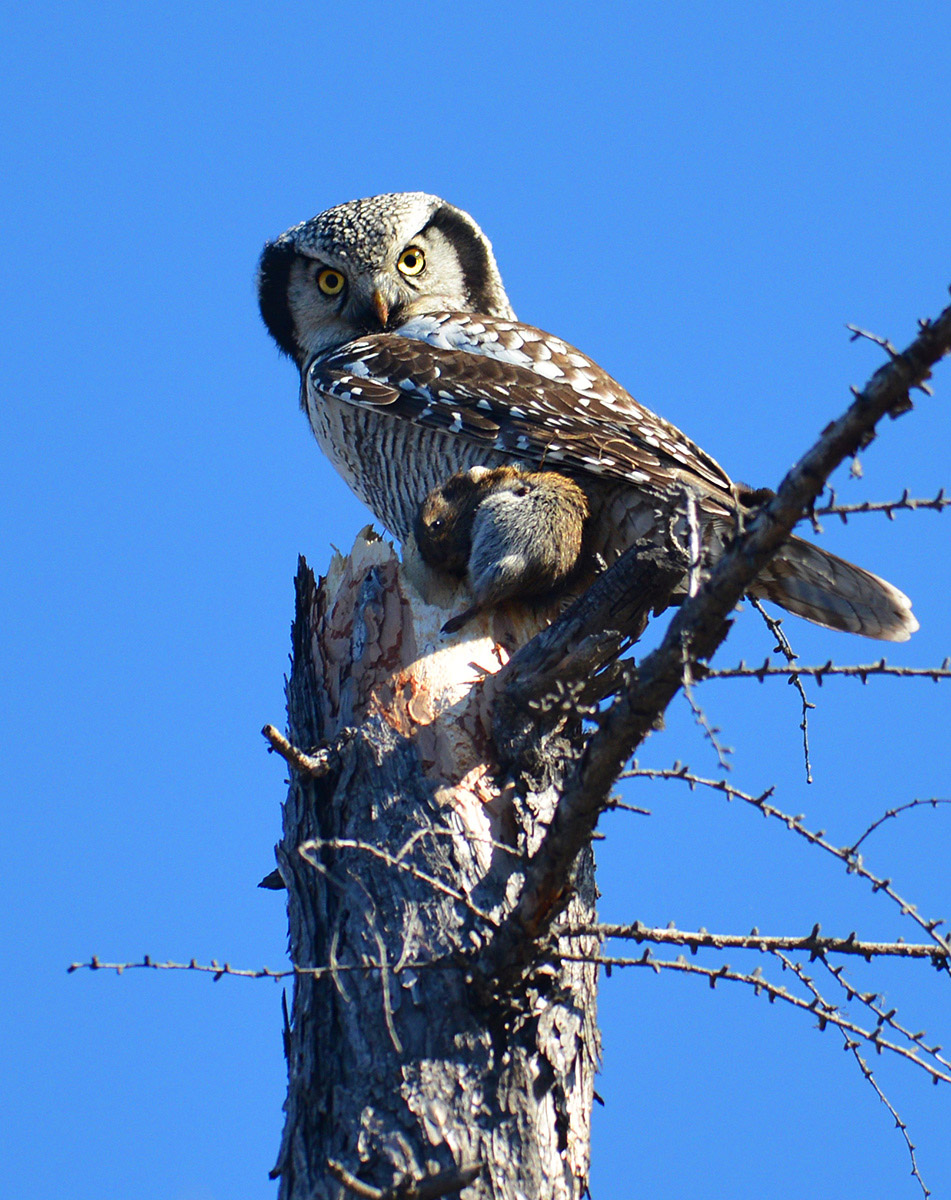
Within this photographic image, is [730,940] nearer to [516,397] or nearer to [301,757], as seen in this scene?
[301,757]

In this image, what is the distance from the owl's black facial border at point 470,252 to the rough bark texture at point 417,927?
2.78m

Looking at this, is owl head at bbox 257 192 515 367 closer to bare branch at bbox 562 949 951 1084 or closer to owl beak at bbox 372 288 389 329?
owl beak at bbox 372 288 389 329

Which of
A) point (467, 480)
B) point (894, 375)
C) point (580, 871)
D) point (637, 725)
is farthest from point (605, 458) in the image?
point (894, 375)

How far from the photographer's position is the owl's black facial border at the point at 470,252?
590 centimetres

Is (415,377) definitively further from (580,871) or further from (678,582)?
(580,871)

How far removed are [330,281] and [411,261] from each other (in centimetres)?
40

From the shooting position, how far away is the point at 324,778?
3.15 m

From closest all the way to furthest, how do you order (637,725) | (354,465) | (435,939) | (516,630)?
1. (637,725)
2. (435,939)
3. (516,630)
4. (354,465)

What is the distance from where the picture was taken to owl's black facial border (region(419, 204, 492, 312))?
19.4 ft

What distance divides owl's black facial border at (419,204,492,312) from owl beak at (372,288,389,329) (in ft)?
2.30

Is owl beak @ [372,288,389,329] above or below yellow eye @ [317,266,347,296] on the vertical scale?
below

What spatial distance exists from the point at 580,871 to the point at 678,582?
0.79 meters

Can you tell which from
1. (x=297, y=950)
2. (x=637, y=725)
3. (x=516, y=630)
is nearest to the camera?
(x=637, y=725)

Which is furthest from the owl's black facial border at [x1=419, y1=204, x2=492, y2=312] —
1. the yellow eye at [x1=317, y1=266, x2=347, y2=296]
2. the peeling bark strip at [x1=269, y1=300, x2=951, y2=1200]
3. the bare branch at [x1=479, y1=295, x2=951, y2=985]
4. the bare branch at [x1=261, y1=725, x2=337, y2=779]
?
the bare branch at [x1=479, y1=295, x2=951, y2=985]
